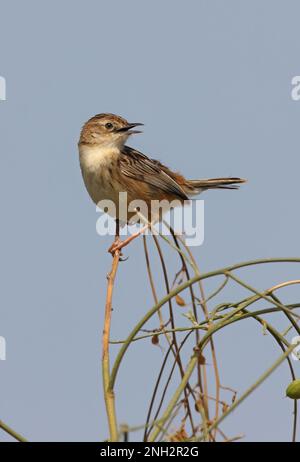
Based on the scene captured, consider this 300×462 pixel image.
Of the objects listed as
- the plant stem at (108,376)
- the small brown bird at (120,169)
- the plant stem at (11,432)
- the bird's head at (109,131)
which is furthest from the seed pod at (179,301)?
the bird's head at (109,131)

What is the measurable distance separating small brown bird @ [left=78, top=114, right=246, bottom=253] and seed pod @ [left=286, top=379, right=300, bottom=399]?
409cm

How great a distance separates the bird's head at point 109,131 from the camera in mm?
6945

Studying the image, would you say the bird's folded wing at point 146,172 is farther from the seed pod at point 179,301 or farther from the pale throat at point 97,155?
the seed pod at point 179,301

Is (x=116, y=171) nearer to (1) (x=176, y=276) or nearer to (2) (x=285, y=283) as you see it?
(1) (x=176, y=276)

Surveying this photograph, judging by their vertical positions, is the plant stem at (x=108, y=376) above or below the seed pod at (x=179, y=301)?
below

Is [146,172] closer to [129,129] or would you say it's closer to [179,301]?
[129,129]

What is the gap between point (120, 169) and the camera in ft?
22.4

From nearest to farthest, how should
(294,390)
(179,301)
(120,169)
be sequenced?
1. (294,390)
2. (179,301)
3. (120,169)

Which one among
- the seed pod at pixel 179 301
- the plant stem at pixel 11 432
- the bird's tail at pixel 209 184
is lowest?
the plant stem at pixel 11 432

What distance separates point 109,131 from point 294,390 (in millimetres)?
4763

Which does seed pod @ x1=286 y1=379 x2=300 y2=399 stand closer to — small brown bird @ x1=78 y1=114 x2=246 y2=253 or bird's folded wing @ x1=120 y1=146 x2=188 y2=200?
small brown bird @ x1=78 y1=114 x2=246 y2=253

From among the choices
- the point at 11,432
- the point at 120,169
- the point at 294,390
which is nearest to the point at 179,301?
the point at 294,390

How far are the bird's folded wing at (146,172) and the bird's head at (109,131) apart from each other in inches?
6.0

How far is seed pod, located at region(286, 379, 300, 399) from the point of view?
2.51 m
